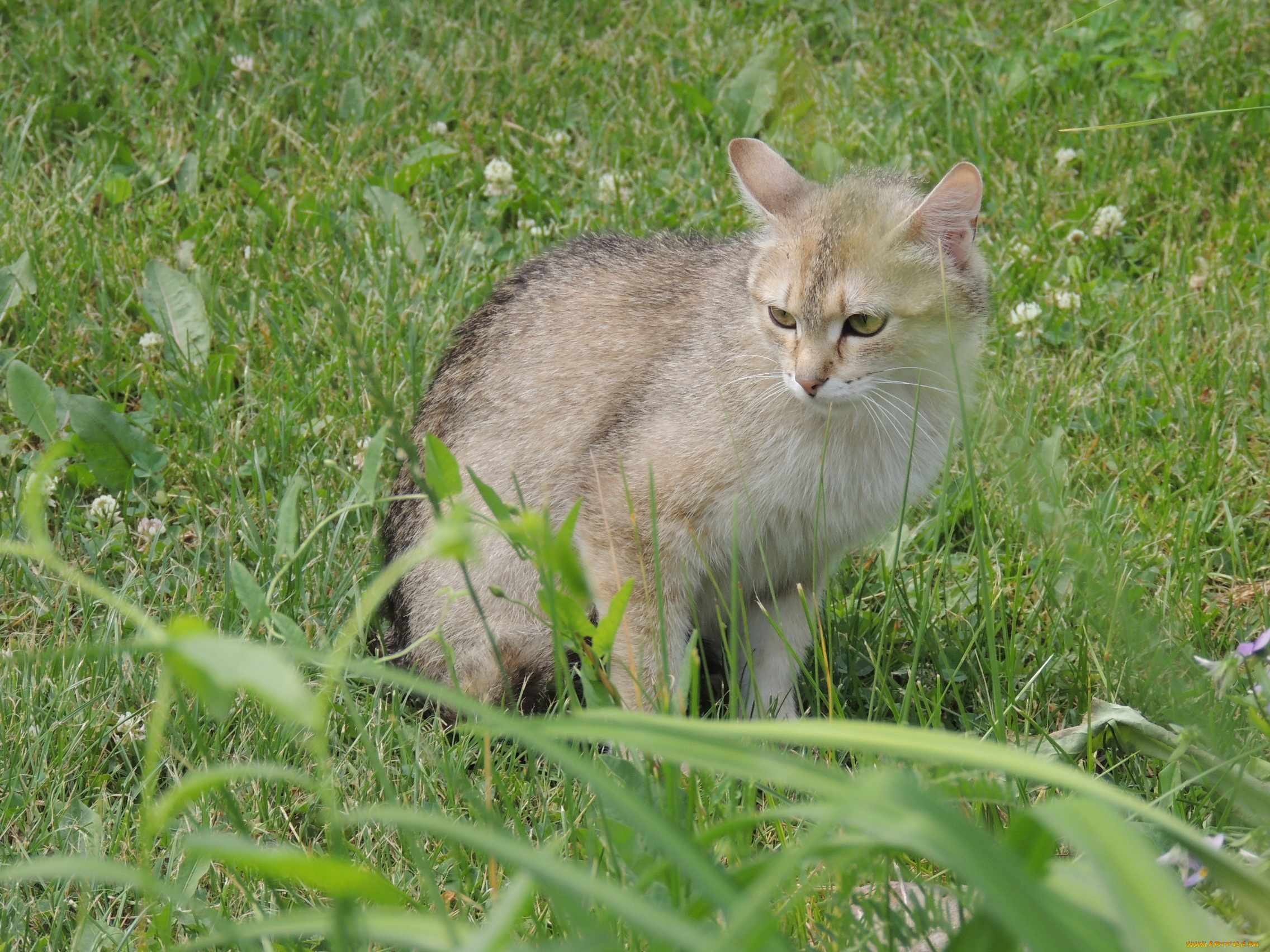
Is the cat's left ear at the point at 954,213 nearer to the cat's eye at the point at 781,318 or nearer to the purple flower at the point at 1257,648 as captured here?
the cat's eye at the point at 781,318

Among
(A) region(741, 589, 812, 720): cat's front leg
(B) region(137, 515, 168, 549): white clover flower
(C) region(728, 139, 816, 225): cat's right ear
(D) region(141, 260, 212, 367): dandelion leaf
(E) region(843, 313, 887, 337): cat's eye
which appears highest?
(C) region(728, 139, 816, 225): cat's right ear

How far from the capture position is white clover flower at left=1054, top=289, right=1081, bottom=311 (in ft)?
13.0

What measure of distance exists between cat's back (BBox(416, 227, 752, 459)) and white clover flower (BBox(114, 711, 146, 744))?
1.00m

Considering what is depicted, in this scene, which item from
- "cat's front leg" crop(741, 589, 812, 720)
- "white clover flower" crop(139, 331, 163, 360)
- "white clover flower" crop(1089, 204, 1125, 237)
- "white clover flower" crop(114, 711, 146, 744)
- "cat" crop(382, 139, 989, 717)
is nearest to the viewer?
"white clover flower" crop(114, 711, 146, 744)

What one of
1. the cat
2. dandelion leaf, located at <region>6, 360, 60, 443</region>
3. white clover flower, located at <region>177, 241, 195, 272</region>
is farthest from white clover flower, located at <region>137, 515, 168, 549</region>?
white clover flower, located at <region>177, 241, 195, 272</region>

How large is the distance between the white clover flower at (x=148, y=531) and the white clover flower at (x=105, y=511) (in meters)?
0.08

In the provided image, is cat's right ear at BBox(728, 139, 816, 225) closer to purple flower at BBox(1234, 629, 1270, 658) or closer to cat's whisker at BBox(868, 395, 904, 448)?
cat's whisker at BBox(868, 395, 904, 448)

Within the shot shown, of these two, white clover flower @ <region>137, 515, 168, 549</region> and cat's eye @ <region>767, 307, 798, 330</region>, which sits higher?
cat's eye @ <region>767, 307, 798, 330</region>

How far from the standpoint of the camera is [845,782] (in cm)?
108

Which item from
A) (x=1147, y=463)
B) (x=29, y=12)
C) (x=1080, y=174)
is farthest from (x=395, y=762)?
(x=29, y=12)

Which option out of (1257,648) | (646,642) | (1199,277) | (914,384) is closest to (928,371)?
(914,384)

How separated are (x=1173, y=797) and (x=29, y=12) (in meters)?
5.21

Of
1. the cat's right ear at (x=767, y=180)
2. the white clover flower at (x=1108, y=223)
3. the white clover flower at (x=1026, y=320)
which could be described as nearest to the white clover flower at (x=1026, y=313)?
the white clover flower at (x=1026, y=320)

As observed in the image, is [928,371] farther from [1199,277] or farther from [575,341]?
[1199,277]
